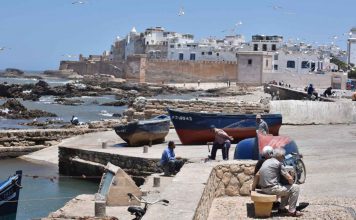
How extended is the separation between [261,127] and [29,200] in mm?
5593

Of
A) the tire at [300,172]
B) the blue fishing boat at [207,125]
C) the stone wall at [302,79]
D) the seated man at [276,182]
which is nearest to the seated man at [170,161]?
the tire at [300,172]

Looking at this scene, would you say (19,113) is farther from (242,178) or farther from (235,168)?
(235,168)

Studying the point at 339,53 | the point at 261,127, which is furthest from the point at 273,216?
the point at 339,53

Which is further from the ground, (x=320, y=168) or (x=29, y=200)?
(x=320, y=168)

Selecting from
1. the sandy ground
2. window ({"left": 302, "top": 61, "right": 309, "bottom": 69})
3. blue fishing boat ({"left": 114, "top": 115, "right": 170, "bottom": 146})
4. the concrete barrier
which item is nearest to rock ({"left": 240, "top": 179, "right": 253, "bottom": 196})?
the sandy ground

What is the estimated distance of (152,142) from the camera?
20.5 m

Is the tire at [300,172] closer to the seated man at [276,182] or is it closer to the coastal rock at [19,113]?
the seated man at [276,182]

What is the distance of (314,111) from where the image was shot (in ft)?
82.5

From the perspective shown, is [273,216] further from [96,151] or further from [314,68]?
[314,68]

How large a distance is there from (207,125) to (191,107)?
5.27 meters

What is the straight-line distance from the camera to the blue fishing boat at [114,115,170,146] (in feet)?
65.6

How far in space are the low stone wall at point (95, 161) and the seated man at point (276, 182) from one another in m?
7.17

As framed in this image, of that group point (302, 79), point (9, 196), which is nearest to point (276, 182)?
point (9, 196)

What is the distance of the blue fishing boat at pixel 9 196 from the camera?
12648 millimetres
